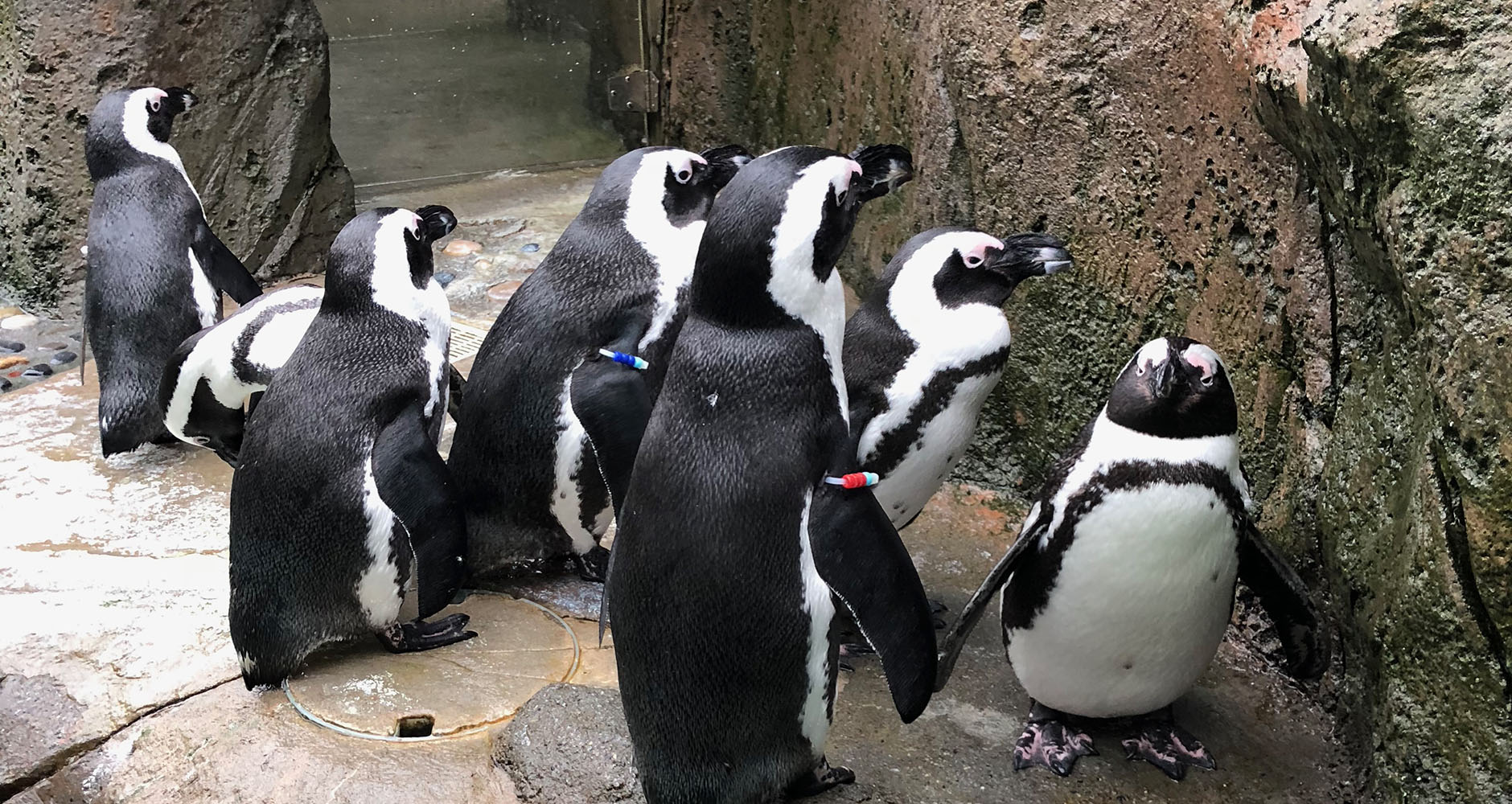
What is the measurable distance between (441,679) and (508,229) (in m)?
3.77

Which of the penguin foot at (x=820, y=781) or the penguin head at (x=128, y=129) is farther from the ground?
the penguin head at (x=128, y=129)

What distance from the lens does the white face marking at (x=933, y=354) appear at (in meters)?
3.06

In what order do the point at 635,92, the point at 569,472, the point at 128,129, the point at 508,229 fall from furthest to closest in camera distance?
1. the point at 635,92
2. the point at 508,229
3. the point at 128,129
4. the point at 569,472

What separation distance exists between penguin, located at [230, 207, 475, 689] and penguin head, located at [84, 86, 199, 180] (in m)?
2.02

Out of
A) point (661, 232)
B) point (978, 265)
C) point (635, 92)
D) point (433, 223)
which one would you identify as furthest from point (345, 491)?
point (635, 92)

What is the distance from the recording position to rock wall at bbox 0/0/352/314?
5.31 meters

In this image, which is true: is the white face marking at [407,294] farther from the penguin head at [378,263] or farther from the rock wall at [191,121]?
the rock wall at [191,121]

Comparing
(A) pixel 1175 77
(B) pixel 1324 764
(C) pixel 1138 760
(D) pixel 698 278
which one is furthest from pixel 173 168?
(B) pixel 1324 764

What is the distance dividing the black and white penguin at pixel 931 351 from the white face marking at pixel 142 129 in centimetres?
284

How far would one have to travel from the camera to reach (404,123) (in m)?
7.09

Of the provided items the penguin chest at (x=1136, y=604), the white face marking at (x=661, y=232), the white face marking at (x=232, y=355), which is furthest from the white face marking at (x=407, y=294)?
the penguin chest at (x=1136, y=604)

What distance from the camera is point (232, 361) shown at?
12.7 ft

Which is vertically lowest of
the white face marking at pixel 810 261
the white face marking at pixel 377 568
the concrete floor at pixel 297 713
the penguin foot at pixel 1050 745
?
the concrete floor at pixel 297 713

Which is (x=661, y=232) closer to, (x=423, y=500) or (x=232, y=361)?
(x=423, y=500)
